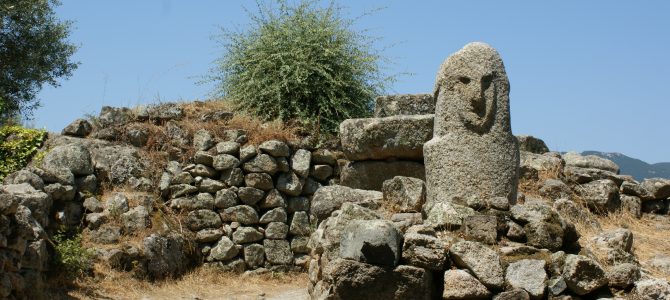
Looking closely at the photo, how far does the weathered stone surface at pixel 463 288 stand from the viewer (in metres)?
7.22

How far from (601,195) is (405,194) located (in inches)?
158

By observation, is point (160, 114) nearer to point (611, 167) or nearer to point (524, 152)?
point (524, 152)

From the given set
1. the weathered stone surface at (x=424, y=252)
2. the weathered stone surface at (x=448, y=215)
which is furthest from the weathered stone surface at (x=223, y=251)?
the weathered stone surface at (x=424, y=252)

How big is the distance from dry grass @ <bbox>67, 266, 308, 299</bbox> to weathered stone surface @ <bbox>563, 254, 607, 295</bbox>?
544 cm

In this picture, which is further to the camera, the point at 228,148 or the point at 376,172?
the point at 228,148

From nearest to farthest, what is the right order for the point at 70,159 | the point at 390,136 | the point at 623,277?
1. the point at 623,277
2. the point at 390,136
3. the point at 70,159

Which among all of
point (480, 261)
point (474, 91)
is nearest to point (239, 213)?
point (474, 91)

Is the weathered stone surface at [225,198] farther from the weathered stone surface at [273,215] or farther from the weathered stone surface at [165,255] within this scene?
the weathered stone surface at [165,255]

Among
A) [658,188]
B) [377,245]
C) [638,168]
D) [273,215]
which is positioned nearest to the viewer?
[377,245]

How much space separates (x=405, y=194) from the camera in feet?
29.9

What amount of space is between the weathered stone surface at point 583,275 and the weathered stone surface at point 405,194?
2053mm

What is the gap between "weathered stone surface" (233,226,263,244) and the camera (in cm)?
1370

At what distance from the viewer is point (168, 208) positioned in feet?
44.7

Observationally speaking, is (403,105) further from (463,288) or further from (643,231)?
(463,288)
